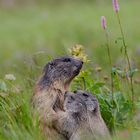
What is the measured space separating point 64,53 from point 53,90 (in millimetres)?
1642

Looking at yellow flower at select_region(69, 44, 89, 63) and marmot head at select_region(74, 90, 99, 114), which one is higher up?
yellow flower at select_region(69, 44, 89, 63)

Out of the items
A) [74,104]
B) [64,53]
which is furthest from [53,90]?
[64,53]

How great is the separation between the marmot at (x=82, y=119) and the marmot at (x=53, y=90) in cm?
7

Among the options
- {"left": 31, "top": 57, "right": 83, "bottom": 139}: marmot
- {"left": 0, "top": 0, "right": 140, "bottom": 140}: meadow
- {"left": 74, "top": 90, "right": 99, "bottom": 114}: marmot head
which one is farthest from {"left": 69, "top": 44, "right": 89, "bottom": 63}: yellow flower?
{"left": 74, "top": 90, "right": 99, "bottom": 114}: marmot head

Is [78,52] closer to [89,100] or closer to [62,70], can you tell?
[62,70]

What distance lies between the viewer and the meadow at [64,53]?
6531mm

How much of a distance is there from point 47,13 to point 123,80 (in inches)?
591

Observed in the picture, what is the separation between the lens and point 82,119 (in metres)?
6.38

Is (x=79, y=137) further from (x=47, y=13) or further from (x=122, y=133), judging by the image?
(x=47, y=13)

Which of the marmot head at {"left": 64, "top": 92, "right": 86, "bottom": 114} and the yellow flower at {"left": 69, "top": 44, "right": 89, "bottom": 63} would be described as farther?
the yellow flower at {"left": 69, "top": 44, "right": 89, "bottom": 63}

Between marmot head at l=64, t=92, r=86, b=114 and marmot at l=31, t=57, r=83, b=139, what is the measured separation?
0.05 metres

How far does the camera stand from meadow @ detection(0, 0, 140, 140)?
6.53 metres

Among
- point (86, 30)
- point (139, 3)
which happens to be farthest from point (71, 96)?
point (139, 3)

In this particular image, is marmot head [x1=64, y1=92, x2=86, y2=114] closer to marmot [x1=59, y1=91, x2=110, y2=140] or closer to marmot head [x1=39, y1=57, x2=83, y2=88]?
marmot [x1=59, y1=91, x2=110, y2=140]
